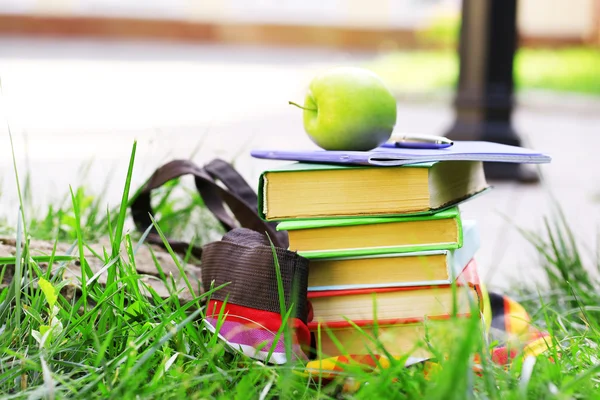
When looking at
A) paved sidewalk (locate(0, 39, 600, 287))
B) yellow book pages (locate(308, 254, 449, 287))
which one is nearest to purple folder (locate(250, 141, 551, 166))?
yellow book pages (locate(308, 254, 449, 287))

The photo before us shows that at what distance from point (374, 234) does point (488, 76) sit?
3.34 m

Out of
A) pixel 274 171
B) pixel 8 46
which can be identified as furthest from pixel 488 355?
pixel 8 46

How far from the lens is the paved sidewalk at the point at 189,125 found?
2787 mm

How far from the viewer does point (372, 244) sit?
119 cm

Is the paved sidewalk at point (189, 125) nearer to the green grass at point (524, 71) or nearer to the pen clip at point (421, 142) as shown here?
the pen clip at point (421, 142)

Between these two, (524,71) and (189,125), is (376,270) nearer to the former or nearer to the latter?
(189,125)

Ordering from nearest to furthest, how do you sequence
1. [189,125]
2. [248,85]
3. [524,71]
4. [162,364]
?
[162,364] → [189,125] → [248,85] → [524,71]

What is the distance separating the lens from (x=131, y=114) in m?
6.32

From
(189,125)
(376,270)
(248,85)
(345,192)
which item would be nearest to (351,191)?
(345,192)

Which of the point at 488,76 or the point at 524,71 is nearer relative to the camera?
the point at 488,76

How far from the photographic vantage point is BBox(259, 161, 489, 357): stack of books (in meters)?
1.16

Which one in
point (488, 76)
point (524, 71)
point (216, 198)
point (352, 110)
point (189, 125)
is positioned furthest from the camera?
point (524, 71)

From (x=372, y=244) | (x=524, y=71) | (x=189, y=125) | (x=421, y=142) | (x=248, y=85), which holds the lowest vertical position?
(x=524, y=71)

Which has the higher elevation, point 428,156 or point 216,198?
point 428,156
